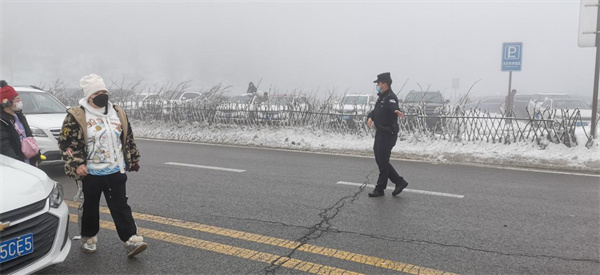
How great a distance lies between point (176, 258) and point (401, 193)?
3553mm

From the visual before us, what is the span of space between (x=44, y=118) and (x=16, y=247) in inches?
208

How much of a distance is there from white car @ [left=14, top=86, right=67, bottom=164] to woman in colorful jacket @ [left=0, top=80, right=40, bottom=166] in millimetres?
2527

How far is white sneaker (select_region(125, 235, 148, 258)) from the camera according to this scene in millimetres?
3686

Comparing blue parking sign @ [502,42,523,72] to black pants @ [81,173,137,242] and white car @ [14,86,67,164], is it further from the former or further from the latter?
black pants @ [81,173,137,242]

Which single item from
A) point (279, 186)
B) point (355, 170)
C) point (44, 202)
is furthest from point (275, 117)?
point (44, 202)

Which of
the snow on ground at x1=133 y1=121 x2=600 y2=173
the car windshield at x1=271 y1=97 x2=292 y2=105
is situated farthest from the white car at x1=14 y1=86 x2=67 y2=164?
the car windshield at x1=271 y1=97 x2=292 y2=105

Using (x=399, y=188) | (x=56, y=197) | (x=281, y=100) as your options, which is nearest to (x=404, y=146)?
(x=281, y=100)

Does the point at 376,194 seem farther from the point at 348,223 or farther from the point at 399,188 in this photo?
the point at 348,223

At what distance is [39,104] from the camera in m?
7.96

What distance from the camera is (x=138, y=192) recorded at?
6.12 m

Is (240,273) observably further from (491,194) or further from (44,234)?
(491,194)

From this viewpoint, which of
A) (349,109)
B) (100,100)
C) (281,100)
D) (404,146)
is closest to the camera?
(100,100)

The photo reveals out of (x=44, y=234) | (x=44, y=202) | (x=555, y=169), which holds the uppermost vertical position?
(x=44, y=202)

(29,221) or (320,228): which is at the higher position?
(29,221)
